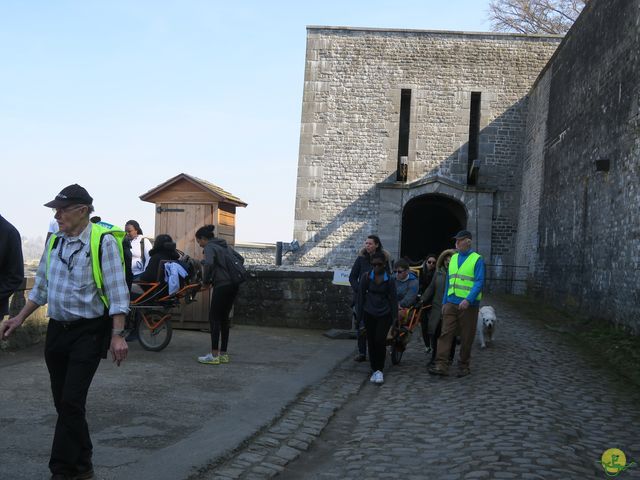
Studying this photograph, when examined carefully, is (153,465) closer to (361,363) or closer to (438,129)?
(361,363)

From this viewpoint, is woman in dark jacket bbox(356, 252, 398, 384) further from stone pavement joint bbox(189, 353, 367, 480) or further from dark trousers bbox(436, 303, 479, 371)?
dark trousers bbox(436, 303, 479, 371)

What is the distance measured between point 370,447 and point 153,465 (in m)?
1.68

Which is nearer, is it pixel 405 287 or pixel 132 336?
pixel 132 336

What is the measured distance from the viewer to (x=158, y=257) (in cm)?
933

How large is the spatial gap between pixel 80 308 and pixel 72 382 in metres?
0.42

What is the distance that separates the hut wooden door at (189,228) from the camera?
11.3 meters

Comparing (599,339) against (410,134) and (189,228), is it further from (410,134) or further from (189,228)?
(410,134)

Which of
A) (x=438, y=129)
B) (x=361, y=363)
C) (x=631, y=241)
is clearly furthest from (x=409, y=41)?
(x=361, y=363)

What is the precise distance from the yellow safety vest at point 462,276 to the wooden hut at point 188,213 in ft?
14.0

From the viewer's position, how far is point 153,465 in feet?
14.1

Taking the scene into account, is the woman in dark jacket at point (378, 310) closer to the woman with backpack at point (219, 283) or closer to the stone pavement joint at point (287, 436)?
the stone pavement joint at point (287, 436)

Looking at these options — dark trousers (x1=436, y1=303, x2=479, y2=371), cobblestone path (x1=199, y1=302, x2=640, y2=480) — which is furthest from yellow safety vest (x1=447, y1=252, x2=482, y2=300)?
cobblestone path (x1=199, y1=302, x2=640, y2=480)

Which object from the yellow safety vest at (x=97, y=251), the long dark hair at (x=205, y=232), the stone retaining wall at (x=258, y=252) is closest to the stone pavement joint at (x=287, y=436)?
the yellow safety vest at (x=97, y=251)

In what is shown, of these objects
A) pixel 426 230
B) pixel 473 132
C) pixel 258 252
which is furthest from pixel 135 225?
pixel 426 230
